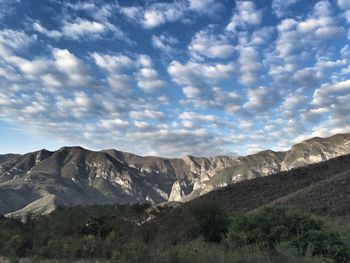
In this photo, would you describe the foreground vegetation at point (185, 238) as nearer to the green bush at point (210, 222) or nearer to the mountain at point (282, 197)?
the green bush at point (210, 222)

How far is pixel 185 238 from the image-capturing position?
22781 millimetres

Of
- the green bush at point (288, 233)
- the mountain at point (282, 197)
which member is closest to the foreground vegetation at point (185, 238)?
the green bush at point (288, 233)

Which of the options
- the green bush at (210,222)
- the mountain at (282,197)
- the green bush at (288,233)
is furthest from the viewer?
the mountain at (282,197)

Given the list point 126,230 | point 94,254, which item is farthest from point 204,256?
point 126,230

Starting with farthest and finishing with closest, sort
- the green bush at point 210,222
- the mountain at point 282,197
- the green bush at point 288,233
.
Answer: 1. the mountain at point 282,197
2. the green bush at point 210,222
3. the green bush at point 288,233

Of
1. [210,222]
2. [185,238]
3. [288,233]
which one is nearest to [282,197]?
[210,222]

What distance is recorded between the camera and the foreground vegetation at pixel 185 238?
11.2 m

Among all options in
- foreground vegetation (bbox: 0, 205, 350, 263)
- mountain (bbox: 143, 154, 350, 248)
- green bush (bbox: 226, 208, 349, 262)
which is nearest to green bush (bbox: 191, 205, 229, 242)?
foreground vegetation (bbox: 0, 205, 350, 263)

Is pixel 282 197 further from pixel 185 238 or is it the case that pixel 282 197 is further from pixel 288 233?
pixel 288 233

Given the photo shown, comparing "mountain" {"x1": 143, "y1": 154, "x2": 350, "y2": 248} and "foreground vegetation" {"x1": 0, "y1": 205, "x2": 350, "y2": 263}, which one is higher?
"mountain" {"x1": 143, "y1": 154, "x2": 350, "y2": 248}

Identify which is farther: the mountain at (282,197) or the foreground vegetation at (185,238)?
the mountain at (282,197)

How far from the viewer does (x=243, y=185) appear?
5209 centimetres

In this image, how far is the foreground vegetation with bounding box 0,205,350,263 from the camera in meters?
11.2

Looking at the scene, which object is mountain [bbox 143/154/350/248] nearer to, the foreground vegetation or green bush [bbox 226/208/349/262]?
the foreground vegetation
